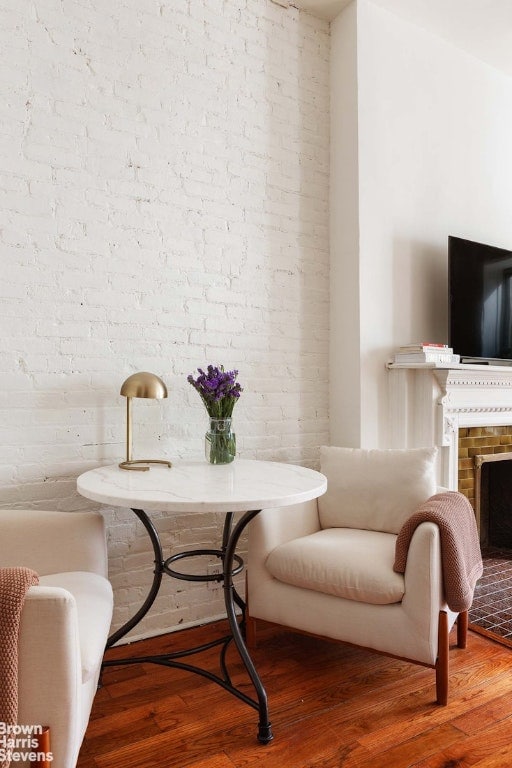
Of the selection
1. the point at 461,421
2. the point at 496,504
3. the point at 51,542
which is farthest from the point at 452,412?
the point at 51,542

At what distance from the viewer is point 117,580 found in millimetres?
2275

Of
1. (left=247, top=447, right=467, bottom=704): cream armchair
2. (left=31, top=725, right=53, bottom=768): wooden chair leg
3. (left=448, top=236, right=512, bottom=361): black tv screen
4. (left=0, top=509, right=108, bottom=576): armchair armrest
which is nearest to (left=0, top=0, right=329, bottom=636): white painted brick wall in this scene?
(left=0, top=509, right=108, bottom=576): armchair armrest

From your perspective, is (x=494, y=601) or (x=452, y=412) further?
(x=452, y=412)

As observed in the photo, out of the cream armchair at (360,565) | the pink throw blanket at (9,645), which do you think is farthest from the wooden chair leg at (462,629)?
the pink throw blanket at (9,645)

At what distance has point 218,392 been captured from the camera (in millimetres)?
2156

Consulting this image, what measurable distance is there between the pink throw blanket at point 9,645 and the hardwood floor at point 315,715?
0.61 m

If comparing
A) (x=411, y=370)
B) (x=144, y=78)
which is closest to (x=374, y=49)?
(x=144, y=78)

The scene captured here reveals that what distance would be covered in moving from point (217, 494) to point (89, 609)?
451 millimetres

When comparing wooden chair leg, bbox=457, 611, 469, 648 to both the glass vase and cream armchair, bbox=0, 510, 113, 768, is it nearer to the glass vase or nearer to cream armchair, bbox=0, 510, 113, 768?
the glass vase

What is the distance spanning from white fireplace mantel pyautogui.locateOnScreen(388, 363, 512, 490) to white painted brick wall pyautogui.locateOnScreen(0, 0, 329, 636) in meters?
0.38

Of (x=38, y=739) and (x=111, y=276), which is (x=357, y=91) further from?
(x=38, y=739)

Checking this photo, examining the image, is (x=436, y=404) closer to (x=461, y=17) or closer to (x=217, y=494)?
(x=217, y=494)

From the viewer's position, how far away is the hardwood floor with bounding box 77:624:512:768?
5.18 ft

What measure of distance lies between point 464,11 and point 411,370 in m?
1.86
